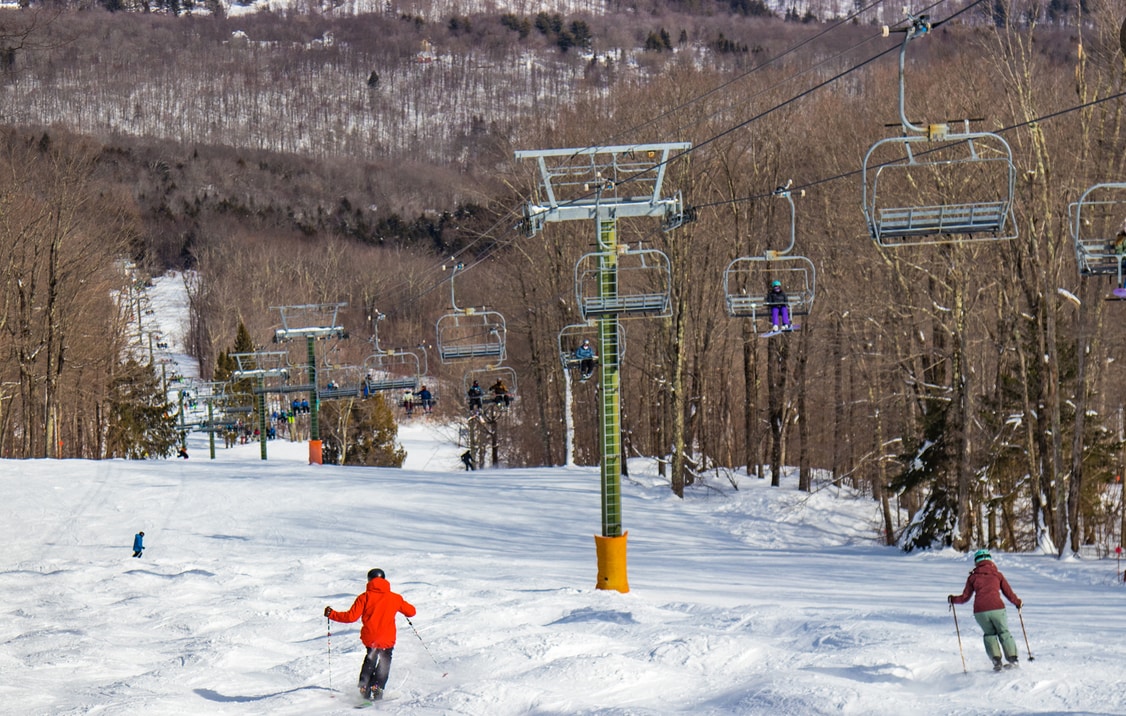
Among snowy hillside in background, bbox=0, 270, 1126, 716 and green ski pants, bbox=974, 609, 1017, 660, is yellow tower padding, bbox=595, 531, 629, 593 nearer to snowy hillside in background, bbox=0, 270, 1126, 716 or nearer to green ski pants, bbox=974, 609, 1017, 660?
snowy hillside in background, bbox=0, 270, 1126, 716

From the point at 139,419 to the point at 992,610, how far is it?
7545 centimetres

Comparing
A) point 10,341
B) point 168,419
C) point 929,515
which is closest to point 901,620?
point 929,515

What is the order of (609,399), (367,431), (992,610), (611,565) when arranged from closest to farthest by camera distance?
(992,610)
(611,565)
(609,399)
(367,431)

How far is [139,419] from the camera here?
79.2 m

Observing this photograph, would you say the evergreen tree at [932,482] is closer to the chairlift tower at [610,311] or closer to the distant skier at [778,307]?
the chairlift tower at [610,311]

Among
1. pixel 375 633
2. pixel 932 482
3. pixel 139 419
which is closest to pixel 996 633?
pixel 375 633

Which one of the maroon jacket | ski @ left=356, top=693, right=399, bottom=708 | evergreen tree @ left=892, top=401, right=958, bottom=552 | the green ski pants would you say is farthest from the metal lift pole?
evergreen tree @ left=892, top=401, right=958, bottom=552

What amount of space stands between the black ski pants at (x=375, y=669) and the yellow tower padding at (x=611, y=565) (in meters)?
6.94

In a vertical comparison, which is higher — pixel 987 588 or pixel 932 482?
pixel 987 588

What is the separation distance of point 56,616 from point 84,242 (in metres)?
40.2

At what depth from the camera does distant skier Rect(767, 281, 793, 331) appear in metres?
15.9

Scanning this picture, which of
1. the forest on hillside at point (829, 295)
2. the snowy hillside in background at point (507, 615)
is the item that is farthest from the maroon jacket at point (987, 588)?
the forest on hillside at point (829, 295)

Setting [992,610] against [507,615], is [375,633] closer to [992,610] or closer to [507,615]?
[507,615]

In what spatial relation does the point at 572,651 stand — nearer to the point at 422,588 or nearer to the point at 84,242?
the point at 422,588
